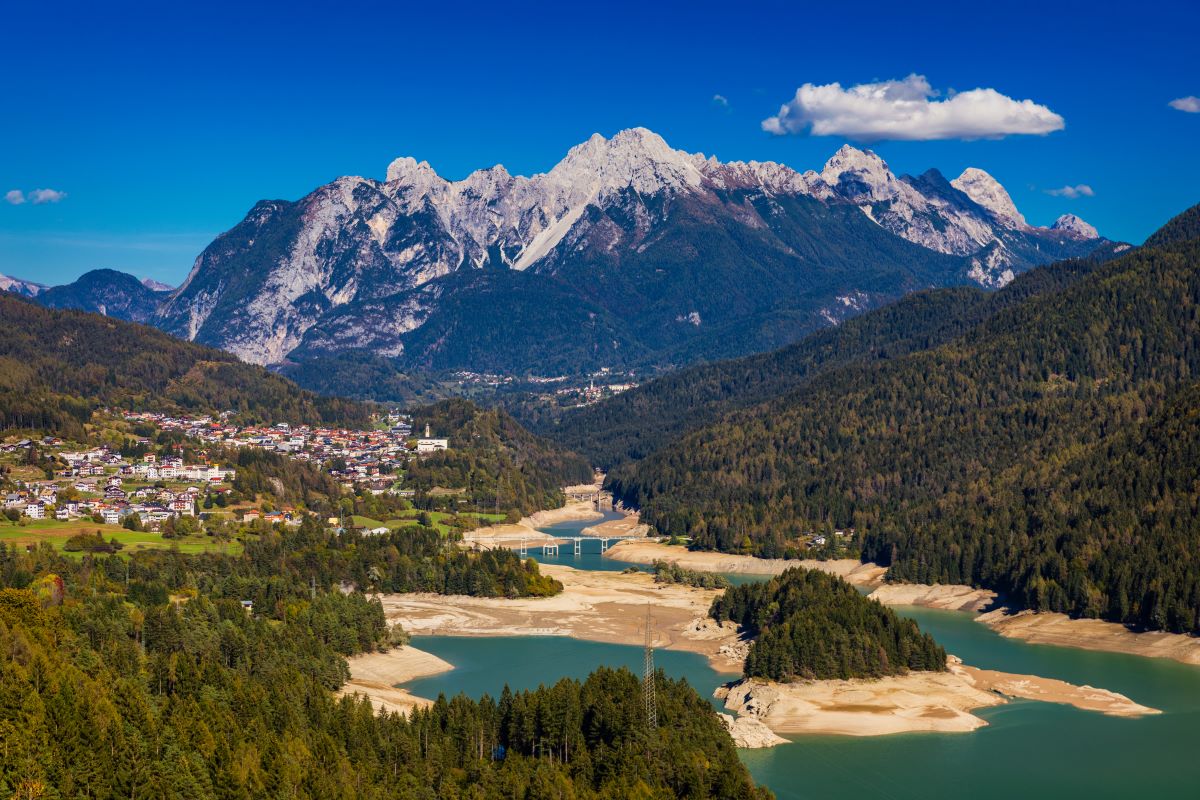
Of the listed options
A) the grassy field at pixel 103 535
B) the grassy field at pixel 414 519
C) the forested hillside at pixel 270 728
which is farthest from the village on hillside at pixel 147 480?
the forested hillside at pixel 270 728

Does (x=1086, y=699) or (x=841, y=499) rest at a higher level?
(x=841, y=499)

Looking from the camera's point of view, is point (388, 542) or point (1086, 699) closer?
point (1086, 699)

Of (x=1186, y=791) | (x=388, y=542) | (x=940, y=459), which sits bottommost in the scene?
(x=1186, y=791)

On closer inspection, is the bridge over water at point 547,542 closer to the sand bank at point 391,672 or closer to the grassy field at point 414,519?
the grassy field at point 414,519

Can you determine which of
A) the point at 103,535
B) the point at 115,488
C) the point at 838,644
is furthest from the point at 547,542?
the point at 838,644

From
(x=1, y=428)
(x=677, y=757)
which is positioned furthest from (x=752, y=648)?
(x=1, y=428)

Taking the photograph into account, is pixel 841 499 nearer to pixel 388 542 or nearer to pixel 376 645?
pixel 388 542

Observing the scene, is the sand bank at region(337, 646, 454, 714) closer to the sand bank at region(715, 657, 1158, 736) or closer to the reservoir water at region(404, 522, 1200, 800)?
the reservoir water at region(404, 522, 1200, 800)

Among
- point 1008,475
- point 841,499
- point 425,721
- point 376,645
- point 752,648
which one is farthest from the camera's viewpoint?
point 841,499
